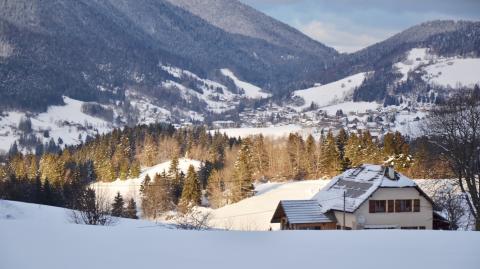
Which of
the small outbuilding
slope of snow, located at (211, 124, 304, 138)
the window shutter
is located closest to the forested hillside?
slope of snow, located at (211, 124, 304, 138)

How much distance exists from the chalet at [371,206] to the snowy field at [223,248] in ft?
85.5

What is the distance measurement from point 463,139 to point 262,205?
3553 centimetres

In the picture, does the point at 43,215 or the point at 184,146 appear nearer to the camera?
the point at 43,215

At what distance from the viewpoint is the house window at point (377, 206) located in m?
35.2

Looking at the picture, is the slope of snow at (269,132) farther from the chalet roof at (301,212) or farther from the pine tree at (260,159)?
the chalet roof at (301,212)

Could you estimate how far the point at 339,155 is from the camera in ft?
236

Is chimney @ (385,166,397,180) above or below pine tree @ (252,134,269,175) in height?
below

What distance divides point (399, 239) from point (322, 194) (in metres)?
29.9

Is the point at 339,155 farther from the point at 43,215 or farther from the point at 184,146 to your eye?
the point at 43,215

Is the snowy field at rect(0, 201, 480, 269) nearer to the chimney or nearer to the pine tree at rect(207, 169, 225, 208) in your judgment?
the chimney

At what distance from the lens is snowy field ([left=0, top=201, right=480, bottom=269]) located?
685cm

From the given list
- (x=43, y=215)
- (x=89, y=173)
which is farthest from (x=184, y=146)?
(x=43, y=215)

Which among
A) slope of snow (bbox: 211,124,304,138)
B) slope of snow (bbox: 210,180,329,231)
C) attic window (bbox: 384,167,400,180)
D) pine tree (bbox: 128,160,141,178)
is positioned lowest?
slope of snow (bbox: 210,180,329,231)

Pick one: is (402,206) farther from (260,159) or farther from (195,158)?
(195,158)
